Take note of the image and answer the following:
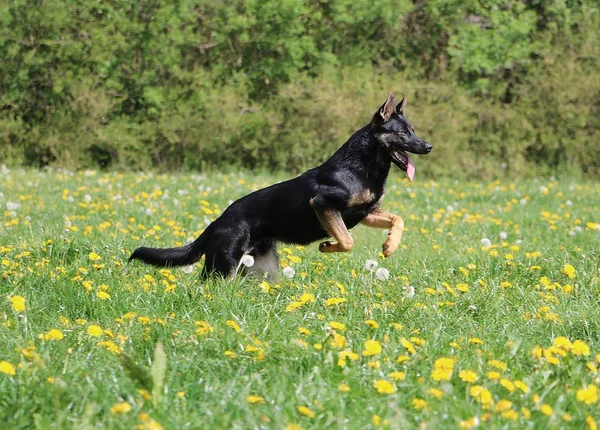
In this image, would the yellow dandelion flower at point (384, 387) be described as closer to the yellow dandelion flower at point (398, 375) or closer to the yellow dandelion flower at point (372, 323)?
the yellow dandelion flower at point (398, 375)

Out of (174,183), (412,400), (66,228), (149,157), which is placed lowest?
(149,157)

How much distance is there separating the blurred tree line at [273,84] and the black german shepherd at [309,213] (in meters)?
8.34

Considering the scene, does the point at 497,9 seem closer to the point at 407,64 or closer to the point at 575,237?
the point at 407,64

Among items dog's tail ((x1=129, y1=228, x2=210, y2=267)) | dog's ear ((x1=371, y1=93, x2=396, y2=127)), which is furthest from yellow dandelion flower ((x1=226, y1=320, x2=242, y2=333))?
dog's ear ((x1=371, y1=93, x2=396, y2=127))

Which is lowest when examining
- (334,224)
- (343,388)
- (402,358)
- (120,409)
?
(334,224)

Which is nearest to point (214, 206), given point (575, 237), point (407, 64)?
point (575, 237)

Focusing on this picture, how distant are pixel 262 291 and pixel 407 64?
11.2 metres

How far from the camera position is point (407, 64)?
15469mm

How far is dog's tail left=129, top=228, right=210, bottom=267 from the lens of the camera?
5.38m

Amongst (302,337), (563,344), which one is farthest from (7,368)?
(563,344)

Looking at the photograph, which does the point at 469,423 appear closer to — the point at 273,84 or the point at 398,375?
the point at 398,375

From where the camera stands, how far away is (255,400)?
9.61 feet

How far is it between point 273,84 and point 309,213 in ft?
32.0

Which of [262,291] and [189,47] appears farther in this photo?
[189,47]
